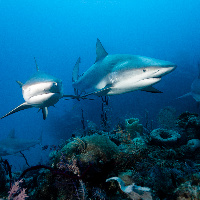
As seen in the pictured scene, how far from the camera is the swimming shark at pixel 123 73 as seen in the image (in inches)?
124

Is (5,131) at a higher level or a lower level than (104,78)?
higher

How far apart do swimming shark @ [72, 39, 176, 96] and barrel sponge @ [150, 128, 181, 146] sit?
1488 mm

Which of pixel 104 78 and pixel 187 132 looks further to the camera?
pixel 187 132

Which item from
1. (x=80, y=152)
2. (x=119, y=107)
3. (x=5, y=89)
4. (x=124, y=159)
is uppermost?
(x=5, y=89)

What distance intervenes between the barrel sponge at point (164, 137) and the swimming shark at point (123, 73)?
149 cm

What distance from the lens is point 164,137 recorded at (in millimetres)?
4621

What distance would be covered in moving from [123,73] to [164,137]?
2614 millimetres

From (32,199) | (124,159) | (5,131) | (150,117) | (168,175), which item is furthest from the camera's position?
(5,131)

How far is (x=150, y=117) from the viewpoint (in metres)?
21.4

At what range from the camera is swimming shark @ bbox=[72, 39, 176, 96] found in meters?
3.16

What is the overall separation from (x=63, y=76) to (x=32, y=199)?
5820 inches

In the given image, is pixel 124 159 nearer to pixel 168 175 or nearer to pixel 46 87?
pixel 168 175

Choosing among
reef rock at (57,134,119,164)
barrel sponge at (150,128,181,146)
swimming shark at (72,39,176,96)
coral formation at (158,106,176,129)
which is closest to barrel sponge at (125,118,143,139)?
barrel sponge at (150,128,181,146)

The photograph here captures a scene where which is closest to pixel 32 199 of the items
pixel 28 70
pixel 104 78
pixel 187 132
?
pixel 104 78
